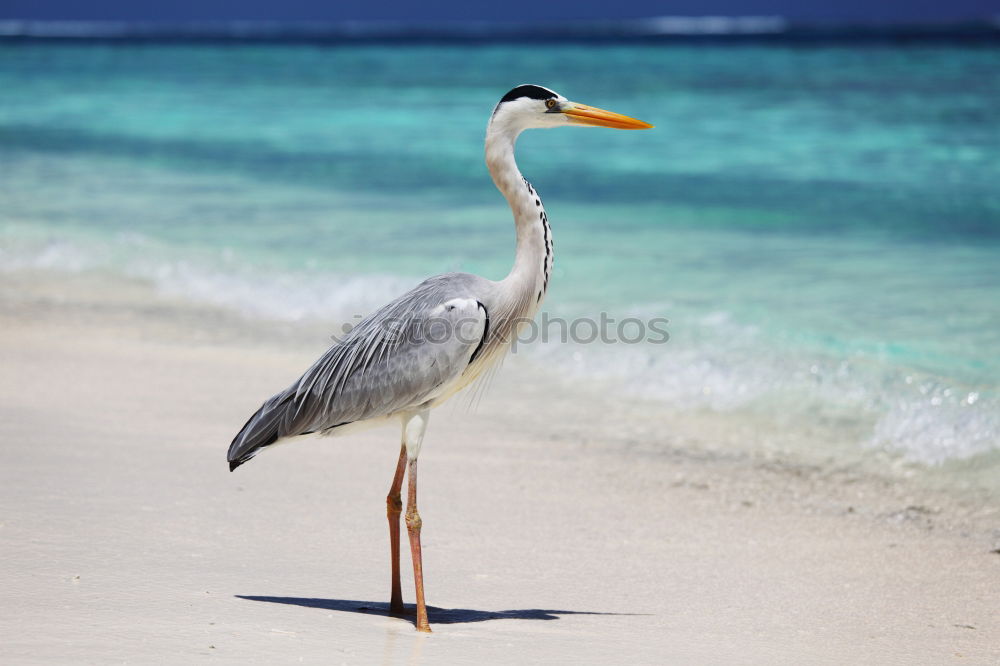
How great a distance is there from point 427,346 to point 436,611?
92cm

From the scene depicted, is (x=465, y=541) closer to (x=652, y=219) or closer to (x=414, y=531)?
(x=414, y=531)

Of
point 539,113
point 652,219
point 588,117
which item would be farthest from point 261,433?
point 652,219

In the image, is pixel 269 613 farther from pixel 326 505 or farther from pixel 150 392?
pixel 150 392

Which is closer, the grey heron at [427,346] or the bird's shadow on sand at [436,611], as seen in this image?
the bird's shadow on sand at [436,611]

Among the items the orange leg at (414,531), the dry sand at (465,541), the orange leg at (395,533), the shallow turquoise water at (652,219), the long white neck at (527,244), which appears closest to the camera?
the dry sand at (465,541)

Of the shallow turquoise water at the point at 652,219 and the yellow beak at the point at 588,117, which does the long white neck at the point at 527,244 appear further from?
the shallow turquoise water at the point at 652,219

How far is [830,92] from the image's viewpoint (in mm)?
24953

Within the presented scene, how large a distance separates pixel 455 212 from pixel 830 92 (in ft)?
49.0

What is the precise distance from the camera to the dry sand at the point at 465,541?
3406 millimetres

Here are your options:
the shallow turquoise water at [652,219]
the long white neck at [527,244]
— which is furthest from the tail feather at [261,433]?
the shallow turquoise water at [652,219]

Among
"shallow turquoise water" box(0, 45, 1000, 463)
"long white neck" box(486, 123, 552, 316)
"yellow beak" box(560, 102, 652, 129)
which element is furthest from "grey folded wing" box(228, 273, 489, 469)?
"shallow turquoise water" box(0, 45, 1000, 463)

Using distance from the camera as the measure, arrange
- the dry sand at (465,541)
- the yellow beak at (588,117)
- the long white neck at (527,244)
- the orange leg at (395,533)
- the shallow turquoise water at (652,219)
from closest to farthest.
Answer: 1. the dry sand at (465,541)
2. the orange leg at (395,533)
3. the long white neck at (527,244)
4. the yellow beak at (588,117)
5. the shallow turquoise water at (652,219)

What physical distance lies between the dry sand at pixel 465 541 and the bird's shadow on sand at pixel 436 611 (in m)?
0.01

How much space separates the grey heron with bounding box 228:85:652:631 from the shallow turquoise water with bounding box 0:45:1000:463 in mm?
2899
